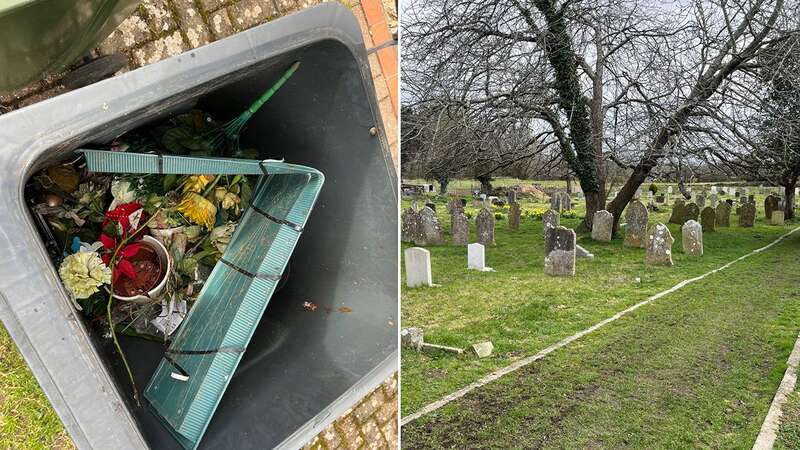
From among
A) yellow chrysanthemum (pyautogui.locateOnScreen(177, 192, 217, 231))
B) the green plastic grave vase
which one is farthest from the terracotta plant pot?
the green plastic grave vase

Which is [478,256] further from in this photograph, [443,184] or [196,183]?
[196,183]

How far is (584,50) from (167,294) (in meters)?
1.42

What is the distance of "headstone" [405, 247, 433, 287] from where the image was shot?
2.20m

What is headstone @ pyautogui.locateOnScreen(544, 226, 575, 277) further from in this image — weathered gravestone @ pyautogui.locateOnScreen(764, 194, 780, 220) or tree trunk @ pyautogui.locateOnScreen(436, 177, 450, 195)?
weathered gravestone @ pyautogui.locateOnScreen(764, 194, 780, 220)

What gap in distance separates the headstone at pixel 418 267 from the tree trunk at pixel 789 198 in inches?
45.0

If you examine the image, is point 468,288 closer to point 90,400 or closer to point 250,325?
point 250,325

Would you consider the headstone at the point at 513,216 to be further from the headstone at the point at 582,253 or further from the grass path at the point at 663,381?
the grass path at the point at 663,381

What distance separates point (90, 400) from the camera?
2.95ft

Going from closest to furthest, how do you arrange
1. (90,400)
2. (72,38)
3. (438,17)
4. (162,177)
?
(90,400)
(72,38)
(162,177)
(438,17)

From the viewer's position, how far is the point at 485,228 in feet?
7.24

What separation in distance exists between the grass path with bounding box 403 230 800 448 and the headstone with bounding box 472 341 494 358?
0.35 ft

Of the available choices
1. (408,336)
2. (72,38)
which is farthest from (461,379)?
(72,38)

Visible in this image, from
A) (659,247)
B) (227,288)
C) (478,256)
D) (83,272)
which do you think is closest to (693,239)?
(659,247)

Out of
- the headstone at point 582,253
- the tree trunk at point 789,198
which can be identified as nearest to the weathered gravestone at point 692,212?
the tree trunk at point 789,198
